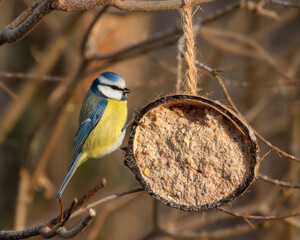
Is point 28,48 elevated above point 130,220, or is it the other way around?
point 28,48

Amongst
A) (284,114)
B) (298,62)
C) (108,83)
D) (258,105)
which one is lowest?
(284,114)

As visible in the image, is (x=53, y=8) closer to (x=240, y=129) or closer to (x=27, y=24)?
(x=27, y=24)

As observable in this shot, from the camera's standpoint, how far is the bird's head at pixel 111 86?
7.11 feet

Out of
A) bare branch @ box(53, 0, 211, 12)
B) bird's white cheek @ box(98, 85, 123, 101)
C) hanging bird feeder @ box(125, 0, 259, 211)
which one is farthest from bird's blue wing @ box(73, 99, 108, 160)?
bare branch @ box(53, 0, 211, 12)

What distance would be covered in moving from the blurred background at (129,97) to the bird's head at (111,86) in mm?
214

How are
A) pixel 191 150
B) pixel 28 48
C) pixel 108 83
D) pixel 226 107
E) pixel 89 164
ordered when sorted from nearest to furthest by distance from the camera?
pixel 226 107, pixel 191 150, pixel 108 83, pixel 28 48, pixel 89 164

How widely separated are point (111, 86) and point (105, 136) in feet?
0.90

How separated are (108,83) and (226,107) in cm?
78

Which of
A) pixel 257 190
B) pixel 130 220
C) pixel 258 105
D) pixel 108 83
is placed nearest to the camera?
pixel 108 83

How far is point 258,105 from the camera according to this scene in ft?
11.2

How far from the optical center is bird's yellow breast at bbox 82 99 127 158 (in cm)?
227

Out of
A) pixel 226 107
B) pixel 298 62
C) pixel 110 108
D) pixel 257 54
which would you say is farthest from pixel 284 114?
pixel 226 107

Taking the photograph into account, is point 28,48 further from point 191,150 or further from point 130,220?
point 191,150

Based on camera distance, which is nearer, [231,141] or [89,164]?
[231,141]
